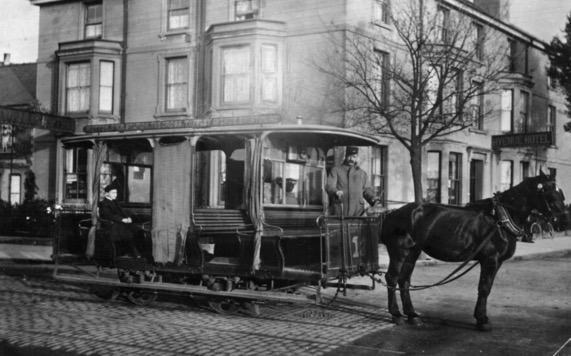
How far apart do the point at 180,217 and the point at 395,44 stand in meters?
14.8

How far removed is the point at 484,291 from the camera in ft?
25.1

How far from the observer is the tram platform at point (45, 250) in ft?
53.6

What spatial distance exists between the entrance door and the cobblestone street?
18966 mm

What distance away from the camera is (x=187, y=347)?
6676 millimetres

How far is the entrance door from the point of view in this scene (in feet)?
87.7

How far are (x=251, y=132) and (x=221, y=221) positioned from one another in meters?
1.54

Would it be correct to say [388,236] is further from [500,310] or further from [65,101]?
[65,101]

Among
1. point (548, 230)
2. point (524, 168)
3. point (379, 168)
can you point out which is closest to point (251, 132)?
point (379, 168)

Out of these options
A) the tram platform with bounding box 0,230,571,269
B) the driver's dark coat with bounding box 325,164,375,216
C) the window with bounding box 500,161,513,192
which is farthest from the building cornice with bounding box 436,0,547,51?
the driver's dark coat with bounding box 325,164,375,216

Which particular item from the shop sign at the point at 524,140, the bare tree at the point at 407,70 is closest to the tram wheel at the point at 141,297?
the bare tree at the point at 407,70

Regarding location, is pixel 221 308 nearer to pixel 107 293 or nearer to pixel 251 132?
pixel 107 293

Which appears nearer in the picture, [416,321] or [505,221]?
[505,221]

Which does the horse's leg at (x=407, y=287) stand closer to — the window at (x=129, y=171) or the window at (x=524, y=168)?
the window at (x=129, y=171)

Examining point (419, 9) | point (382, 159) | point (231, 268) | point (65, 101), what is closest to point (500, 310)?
point (231, 268)
